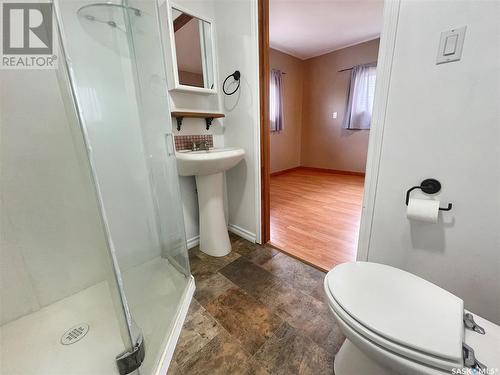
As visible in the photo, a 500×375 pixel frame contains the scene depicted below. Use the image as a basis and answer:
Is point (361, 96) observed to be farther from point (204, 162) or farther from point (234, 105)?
point (204, 162)

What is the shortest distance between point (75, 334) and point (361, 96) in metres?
4.43

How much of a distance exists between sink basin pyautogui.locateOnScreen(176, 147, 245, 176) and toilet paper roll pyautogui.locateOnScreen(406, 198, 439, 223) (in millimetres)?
1008

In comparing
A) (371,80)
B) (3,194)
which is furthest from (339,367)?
(371,80)

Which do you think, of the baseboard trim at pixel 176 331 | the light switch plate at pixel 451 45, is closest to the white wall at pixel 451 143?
the light switch plate at pixel 451 45

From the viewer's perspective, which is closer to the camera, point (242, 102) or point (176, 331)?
point (176, 331)

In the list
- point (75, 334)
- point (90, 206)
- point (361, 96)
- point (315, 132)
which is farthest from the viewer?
point (315, 132)

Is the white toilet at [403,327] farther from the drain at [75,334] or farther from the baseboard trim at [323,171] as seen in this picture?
the baseboard trim at [323,171]

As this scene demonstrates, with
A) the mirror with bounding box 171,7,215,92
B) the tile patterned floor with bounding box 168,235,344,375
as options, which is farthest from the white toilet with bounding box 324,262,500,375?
the mirror with bounding box 171,7,215,92

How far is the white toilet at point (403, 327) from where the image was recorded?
1.72 feet

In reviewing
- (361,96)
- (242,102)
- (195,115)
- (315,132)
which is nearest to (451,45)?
(242,102)

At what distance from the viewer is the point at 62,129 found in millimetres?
1123

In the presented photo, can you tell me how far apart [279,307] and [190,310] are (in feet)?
1.64

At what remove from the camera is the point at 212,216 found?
5.21 ft

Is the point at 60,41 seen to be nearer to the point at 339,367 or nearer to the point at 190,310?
the point at 190,310
